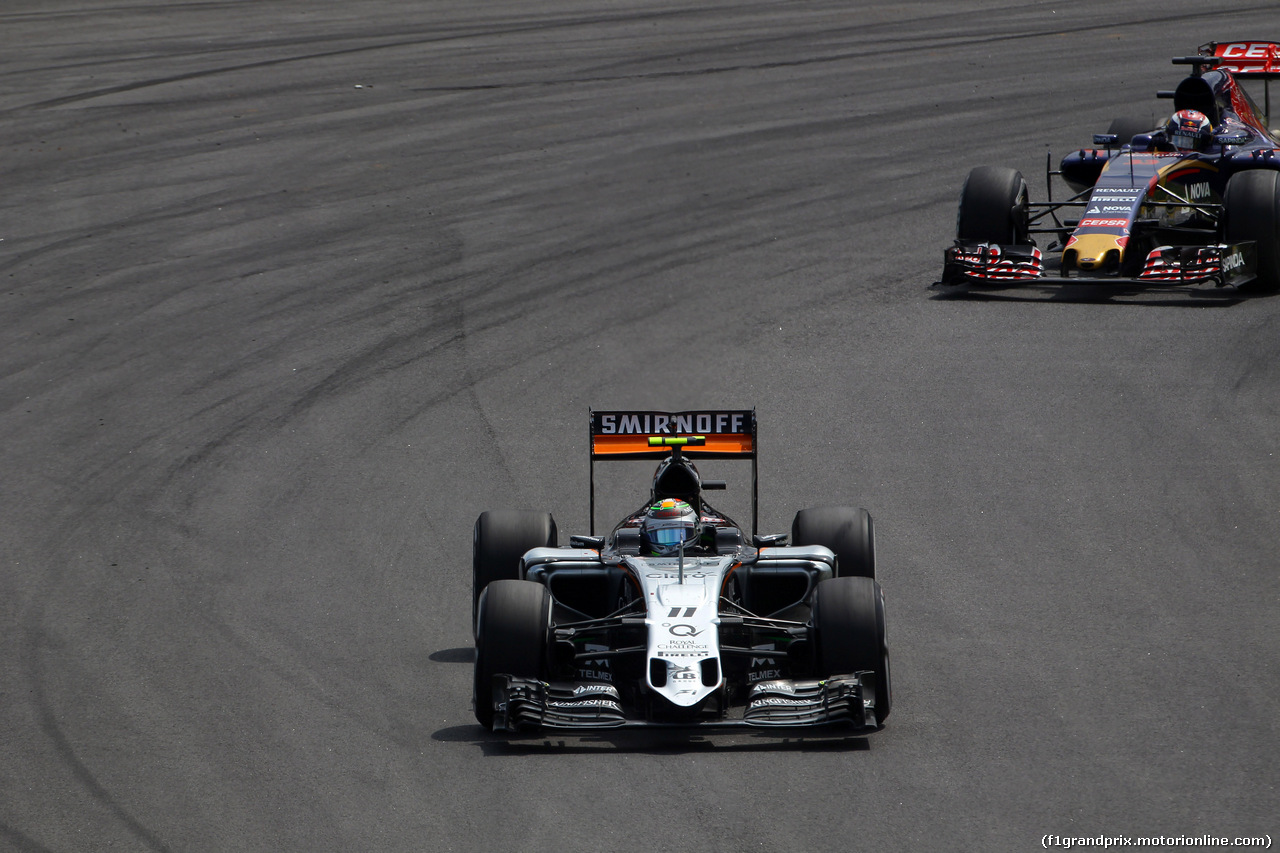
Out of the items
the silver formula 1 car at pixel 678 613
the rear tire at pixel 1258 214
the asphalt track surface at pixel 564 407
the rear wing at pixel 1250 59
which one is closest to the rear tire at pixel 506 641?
the silver formula 1 car at pixel 678 613

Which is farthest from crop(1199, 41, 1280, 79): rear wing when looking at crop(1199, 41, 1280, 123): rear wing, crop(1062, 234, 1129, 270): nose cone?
crop(1062, 234, 1129, 270): nose cone

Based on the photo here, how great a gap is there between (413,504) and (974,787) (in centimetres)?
653

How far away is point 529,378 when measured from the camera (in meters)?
17.2

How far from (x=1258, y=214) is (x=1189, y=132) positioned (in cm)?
189

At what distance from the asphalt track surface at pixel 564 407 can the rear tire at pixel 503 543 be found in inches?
24.1

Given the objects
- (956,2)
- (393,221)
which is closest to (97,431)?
(393,221)

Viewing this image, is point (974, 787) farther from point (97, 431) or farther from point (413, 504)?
point (97, 431)

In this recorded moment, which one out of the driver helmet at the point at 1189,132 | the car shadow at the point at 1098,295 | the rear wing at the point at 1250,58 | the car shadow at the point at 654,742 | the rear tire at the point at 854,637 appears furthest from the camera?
the rear wing at the point at 1250,58

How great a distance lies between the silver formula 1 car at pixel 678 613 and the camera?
31.5ft

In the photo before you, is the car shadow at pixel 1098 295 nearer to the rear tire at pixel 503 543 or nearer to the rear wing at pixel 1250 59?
the rear wing at pixel 1250 59

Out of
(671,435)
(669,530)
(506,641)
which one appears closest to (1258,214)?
(671,435)

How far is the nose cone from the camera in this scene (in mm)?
18266

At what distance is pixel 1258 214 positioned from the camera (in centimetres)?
1836

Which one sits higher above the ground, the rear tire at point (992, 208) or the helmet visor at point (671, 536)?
the rear tire at point (992, 208)
